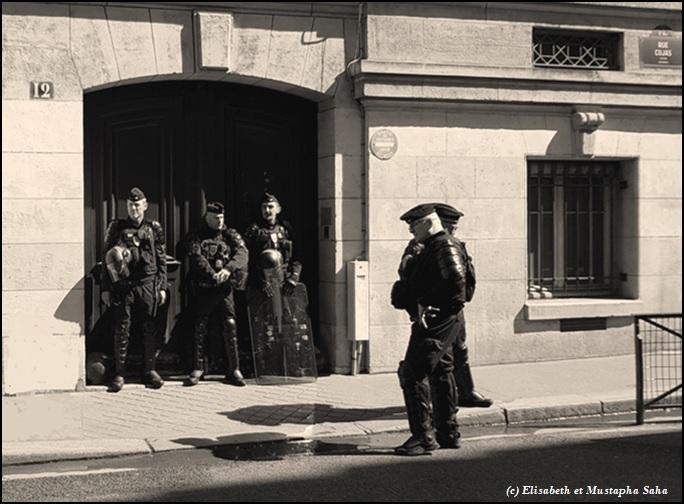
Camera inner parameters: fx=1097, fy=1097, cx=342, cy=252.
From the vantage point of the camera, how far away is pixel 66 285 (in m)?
10.8

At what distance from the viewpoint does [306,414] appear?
32.0ft

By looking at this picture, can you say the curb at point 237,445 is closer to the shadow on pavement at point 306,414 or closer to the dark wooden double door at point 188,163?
the shadow on pavement at point 306,414

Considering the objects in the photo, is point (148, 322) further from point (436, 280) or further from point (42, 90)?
point (436, 280)

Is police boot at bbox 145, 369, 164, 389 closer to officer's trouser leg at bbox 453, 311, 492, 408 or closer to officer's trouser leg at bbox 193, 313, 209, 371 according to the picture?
officer's trouser leg at bbox 193, 313, 209, 371

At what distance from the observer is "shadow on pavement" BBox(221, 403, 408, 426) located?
374 inches

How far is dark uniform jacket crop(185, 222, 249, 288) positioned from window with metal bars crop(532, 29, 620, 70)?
4.25m

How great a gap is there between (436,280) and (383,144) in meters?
3.87

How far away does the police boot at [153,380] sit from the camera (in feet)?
36.0

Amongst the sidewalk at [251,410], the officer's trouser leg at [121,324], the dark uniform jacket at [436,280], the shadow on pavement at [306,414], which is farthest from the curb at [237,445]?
the officer's trouser leg at [121,324]

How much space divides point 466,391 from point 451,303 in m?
1.75

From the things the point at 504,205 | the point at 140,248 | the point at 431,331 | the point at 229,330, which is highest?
the point at 504,205

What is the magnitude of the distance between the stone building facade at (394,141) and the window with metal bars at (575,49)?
0.14 feet

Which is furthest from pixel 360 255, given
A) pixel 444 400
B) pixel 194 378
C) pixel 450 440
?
pixel 450 440

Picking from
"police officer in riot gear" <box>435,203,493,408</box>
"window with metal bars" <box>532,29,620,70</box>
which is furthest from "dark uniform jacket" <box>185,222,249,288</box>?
"window with metal bars" <box>532,29,620,70</box>
